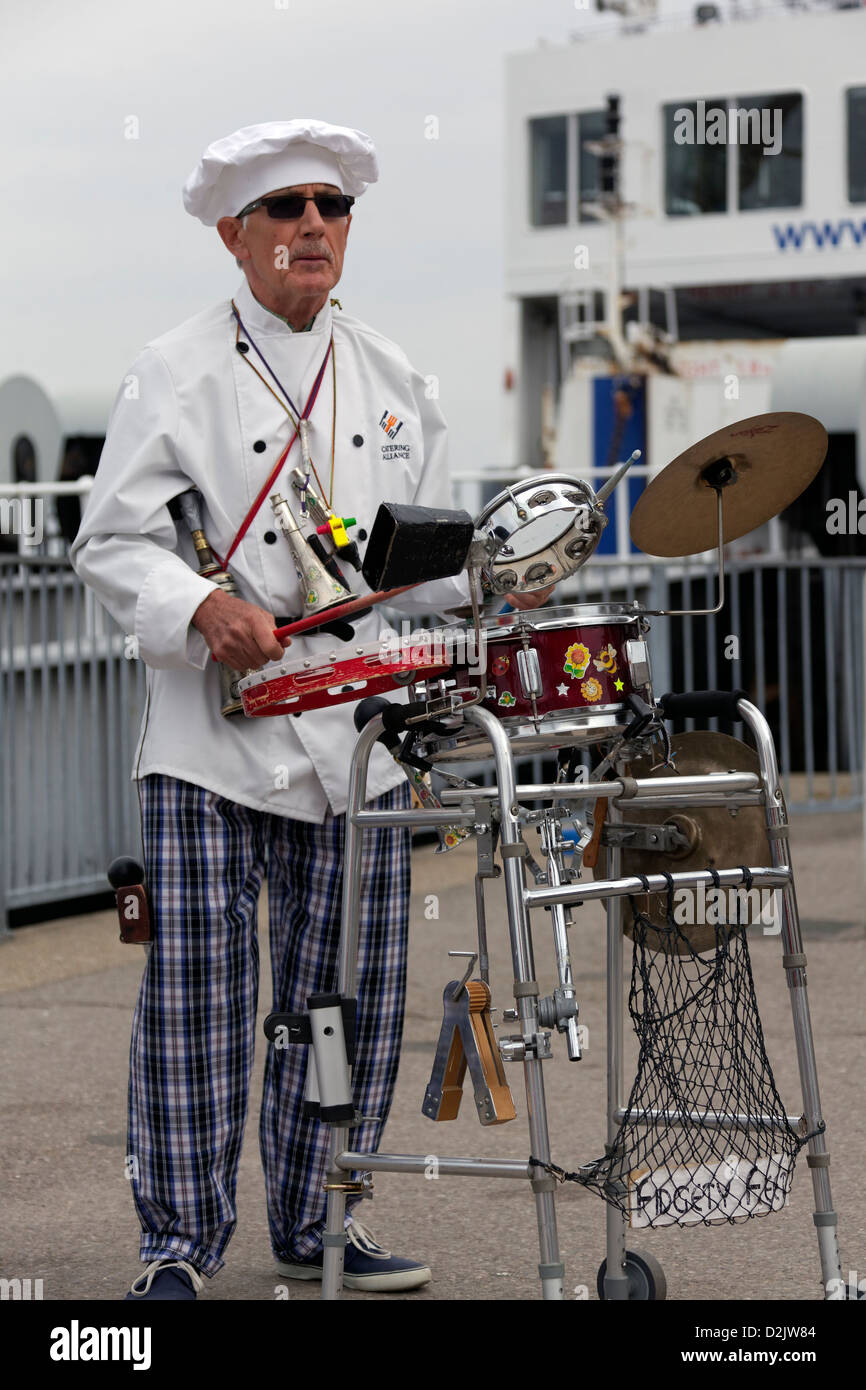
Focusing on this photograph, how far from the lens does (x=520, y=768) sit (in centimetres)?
1116

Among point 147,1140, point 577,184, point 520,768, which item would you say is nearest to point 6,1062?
point 147,1140

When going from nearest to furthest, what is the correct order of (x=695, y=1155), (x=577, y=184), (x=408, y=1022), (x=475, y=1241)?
1. (x=695, y=1155)
2. (x=475, y=1241)
3. (x=408, y=1022)
4. (x=577, y=184)

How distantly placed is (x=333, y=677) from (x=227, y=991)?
0.81 meters

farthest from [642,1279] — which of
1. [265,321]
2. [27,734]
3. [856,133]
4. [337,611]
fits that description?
[856,133]

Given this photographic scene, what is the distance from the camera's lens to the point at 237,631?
135 inches

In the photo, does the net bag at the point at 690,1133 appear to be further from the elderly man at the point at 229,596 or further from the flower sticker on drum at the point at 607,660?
the elderly man at the point at 229,596

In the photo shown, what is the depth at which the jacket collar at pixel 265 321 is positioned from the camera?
3.76 meters

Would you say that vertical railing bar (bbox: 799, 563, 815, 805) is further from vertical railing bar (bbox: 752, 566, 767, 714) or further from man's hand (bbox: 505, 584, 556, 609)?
man's hand (bbox: 505, 584, 556, 609)

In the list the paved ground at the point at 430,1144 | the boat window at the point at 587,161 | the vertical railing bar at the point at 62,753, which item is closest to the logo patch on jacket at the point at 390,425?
the paved ground at the point at 430,1144

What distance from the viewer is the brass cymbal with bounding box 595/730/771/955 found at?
3.46 m

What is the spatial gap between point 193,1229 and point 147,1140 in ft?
0.62

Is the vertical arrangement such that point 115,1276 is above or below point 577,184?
below

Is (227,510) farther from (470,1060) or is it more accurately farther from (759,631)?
(759,631)
